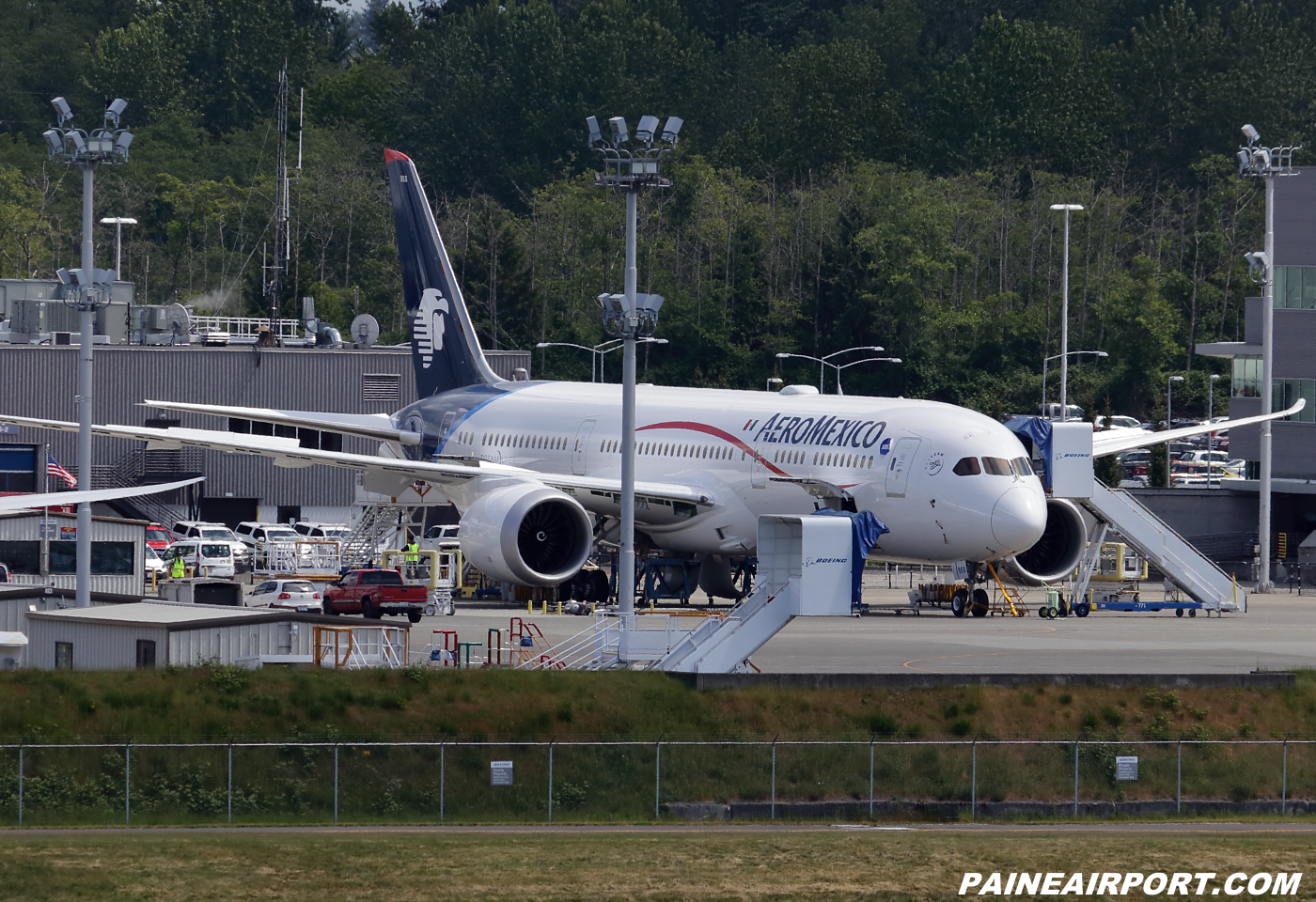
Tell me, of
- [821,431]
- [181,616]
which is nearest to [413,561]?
[821,431]

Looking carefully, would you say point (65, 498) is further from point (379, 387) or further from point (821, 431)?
point (379, 387)

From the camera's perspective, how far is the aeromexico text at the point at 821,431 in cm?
4794

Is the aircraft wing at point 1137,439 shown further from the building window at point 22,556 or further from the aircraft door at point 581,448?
the building window at point 22,556

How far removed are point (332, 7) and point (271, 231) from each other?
56464 mm

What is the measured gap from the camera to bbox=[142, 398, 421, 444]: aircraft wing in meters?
56.4

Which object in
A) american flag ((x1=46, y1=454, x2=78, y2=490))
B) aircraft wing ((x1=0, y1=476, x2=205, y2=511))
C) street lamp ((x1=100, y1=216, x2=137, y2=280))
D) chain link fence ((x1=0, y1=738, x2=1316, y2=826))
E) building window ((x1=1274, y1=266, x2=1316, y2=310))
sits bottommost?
chain link fence ((x1=0, y1=738, x2=1316, y2=826))

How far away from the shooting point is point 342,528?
264 feet

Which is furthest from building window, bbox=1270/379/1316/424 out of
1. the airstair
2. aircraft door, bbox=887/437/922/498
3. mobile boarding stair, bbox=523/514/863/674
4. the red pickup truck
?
mobile boarding stair, bbox=523/514/863/674

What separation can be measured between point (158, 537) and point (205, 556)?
7361mm

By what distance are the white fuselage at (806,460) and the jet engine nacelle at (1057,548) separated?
14.9 ft

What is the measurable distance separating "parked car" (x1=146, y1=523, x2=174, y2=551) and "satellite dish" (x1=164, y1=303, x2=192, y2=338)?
1378cm

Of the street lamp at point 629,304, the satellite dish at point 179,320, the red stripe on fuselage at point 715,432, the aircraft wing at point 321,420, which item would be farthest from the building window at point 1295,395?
the satellite dish at point 179,320

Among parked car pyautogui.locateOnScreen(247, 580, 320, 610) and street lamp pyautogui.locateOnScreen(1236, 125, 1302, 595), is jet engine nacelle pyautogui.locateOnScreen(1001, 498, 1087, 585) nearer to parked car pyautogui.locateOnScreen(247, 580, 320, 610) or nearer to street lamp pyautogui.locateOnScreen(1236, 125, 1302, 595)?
street lamp pyautogui.locateOnScreen(1236, 125, 1302, 595)

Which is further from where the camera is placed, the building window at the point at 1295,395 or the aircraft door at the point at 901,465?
the building window at the point at 1295,395
